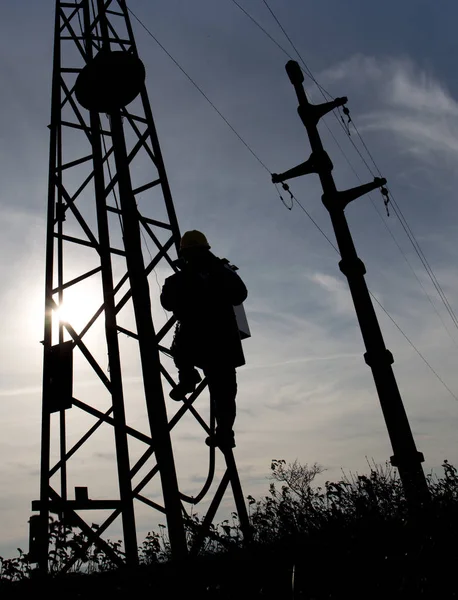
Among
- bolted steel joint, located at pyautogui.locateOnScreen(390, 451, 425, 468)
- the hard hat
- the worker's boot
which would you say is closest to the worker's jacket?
the worker's boot

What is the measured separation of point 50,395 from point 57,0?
628cm

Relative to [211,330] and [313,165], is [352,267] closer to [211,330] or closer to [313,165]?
[313,165]

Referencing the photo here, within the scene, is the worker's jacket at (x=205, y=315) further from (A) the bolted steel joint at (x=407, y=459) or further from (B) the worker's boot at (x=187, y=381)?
(A) the bolted steel joint at (x=407, y=459)

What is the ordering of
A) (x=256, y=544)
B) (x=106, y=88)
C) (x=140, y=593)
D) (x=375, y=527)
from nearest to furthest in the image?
(x=140, y=593), (x=375, y=527), (x=256, y=544), (x=106, y=88)

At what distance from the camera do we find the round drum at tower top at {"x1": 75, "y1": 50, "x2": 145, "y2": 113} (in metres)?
7.50

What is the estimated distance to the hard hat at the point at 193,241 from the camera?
552 centimetres

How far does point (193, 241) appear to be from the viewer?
18.1 ft

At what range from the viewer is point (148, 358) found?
5.98 m

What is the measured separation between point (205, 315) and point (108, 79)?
14.0 feet

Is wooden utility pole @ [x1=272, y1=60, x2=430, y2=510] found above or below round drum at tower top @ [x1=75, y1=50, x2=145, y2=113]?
below

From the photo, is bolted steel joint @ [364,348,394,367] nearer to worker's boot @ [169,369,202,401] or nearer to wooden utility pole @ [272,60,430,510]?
wooden utility pole @ [272,60,430,510]

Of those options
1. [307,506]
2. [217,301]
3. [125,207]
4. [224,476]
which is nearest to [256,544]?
[307,506]

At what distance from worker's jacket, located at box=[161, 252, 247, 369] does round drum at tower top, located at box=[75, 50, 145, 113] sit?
364cm

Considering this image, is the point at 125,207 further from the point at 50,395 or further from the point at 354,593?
the point at 354,593
